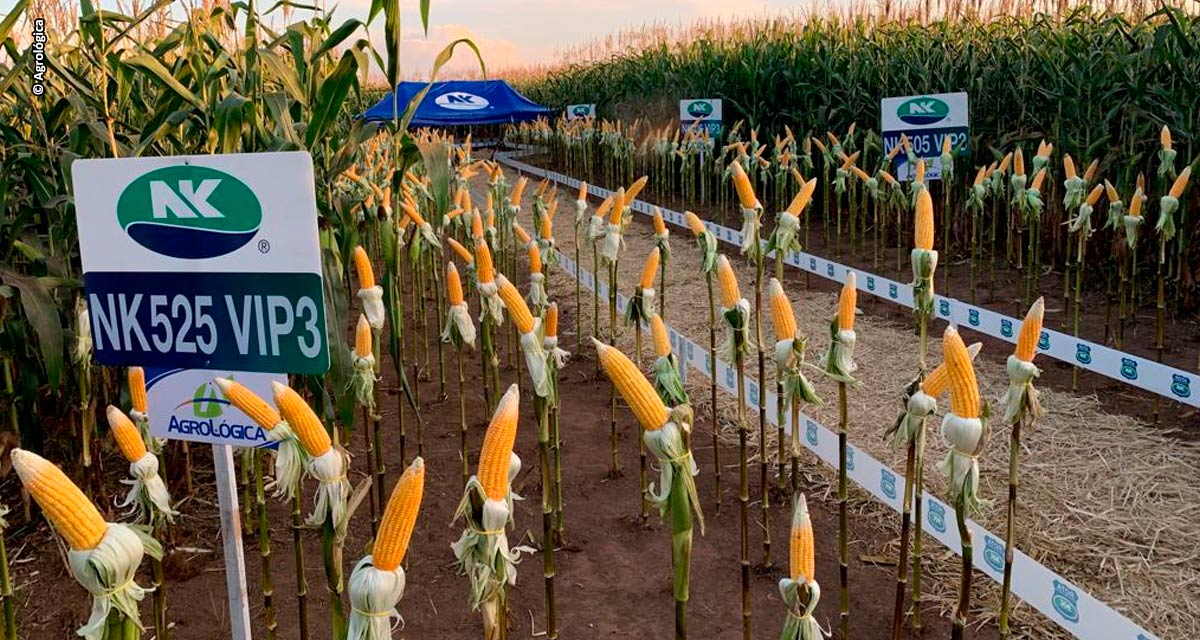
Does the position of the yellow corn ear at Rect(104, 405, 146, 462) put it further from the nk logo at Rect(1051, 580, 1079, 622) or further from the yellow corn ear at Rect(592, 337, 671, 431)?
the nk logo at Rect(1051, 580, 1079, 622)

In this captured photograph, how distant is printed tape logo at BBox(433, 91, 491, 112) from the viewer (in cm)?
1622

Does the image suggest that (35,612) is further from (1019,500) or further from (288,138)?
(1019,500)

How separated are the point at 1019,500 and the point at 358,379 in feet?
9.05

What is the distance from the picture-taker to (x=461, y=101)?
650 inches

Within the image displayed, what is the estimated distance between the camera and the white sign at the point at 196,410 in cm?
224

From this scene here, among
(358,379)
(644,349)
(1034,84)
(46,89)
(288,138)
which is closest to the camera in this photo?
(358,379)

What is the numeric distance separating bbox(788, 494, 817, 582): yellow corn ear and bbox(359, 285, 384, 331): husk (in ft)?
6.69

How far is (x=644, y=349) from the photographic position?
626 centimetres

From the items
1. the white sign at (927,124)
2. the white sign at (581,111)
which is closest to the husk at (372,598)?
the white sign at (927,124)

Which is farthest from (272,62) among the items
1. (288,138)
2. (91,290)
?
(91,290)

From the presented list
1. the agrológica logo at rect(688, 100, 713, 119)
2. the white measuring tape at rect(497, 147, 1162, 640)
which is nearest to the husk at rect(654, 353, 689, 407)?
the white measuring tape at rect(497, 147, 1162, 640)

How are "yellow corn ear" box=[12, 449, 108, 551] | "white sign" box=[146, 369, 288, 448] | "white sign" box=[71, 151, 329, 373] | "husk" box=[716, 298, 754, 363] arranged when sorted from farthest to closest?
"husk" box=[716, 298, 754, 363] < "white sign" box=[146, 369, 288, 448] < "white sign" box=[71, 151, 329, 373] < "yellow corn ear" box=[12, 449, 108, 551]

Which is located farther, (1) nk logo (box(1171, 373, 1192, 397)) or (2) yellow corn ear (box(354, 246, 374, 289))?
(1) nk logo (box(1171, 373, 1192, 397))

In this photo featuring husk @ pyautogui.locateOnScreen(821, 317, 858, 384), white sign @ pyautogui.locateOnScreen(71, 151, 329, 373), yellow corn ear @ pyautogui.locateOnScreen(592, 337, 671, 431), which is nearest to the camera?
yellow corn ear @ pyautogui.locateOnScreen(592, 337, 671, 431)
